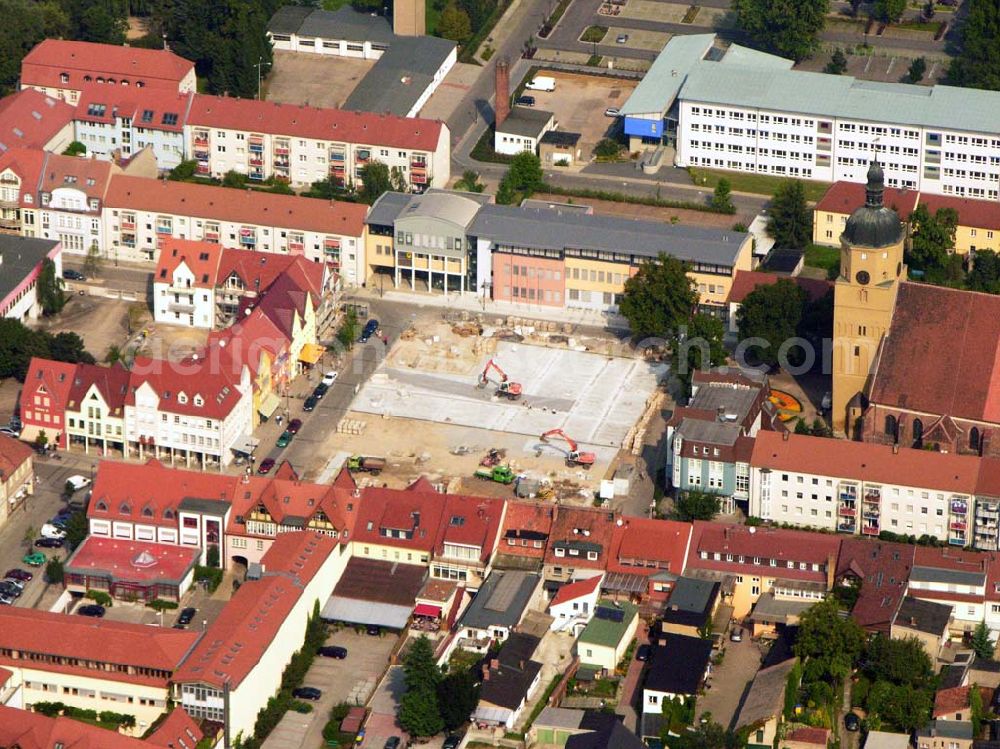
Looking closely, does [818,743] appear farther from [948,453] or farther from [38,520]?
[38,520]

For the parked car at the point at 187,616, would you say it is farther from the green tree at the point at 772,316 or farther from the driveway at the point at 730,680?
the green tree at the point at 772,316

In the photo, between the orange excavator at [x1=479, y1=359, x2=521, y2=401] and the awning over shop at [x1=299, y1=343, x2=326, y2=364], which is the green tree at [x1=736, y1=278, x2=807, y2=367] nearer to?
the orange excavator at [x1=479, y1=359, x2=521, y2=401]

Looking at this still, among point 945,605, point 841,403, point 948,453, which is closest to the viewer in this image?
point 945,605

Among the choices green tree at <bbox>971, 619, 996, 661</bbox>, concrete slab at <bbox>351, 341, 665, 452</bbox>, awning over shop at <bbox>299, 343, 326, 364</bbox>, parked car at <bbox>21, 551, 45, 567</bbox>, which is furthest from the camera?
awning over shop at <bbox>299, 343, 326, 364</bbox>

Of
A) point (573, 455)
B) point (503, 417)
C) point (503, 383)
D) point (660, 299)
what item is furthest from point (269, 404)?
point (660, 299)

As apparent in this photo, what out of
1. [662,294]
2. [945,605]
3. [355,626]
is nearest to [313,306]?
[662,294]

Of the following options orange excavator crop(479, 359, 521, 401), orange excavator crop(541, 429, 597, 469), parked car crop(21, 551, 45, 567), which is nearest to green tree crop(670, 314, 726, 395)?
orange excavator crop(541, 429, 597, 469)

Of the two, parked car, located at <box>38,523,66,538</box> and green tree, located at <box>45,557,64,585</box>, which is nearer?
green tree, located at <box>45,557,64,585</box>

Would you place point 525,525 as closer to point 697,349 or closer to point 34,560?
point 697,349
